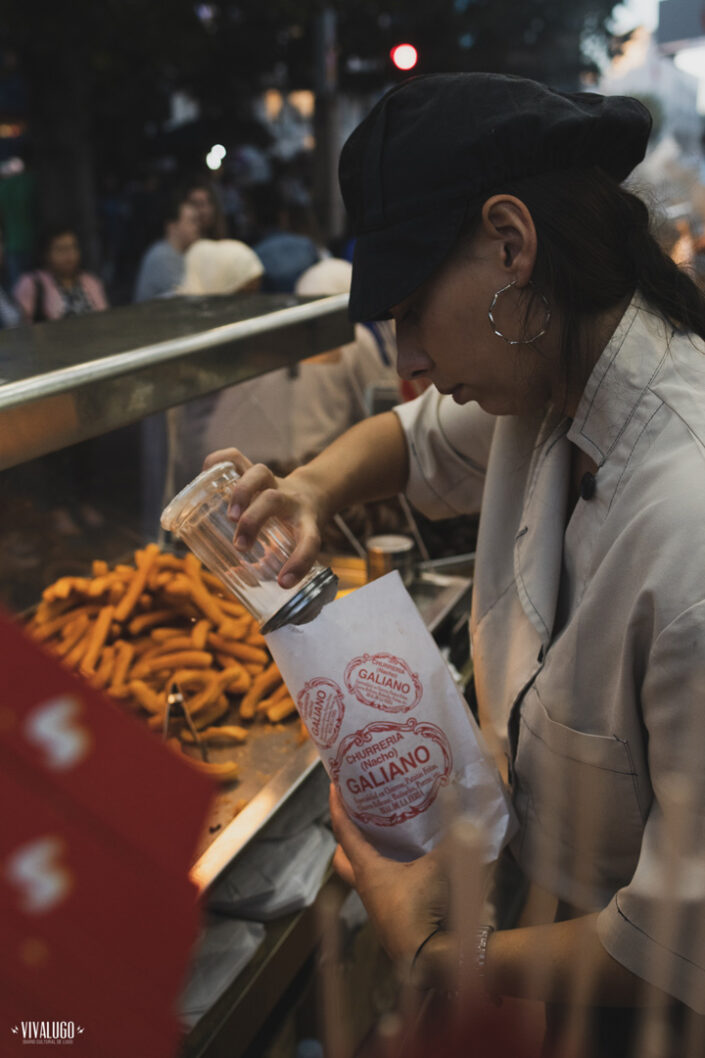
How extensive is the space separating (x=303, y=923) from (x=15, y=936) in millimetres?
1482

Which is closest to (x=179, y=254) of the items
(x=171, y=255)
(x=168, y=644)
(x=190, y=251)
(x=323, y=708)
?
(x=171, y=255)

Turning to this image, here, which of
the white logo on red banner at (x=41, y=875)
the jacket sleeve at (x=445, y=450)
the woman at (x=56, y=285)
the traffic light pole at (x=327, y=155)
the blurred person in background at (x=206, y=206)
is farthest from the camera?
the traffic light pole at (x=327, y=155)

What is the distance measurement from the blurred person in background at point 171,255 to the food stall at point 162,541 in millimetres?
2685

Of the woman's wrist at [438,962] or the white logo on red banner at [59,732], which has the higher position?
the white logo on red banner at [59,732]

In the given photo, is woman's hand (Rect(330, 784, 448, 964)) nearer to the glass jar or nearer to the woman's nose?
the glass jar

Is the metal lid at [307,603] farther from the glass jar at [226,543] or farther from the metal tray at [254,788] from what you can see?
the metal tray at [254,788]

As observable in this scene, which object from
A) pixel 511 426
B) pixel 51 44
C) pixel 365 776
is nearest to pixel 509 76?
pixel 511 426

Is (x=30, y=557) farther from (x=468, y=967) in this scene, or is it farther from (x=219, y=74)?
(x=219, y=74)

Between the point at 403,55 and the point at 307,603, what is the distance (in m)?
5.42

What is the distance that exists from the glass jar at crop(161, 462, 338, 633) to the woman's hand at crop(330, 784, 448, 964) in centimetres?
42

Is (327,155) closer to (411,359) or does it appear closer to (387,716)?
(411,359)

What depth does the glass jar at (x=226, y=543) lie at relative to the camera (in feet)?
5.02

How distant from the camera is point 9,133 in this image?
23141 millimetres
